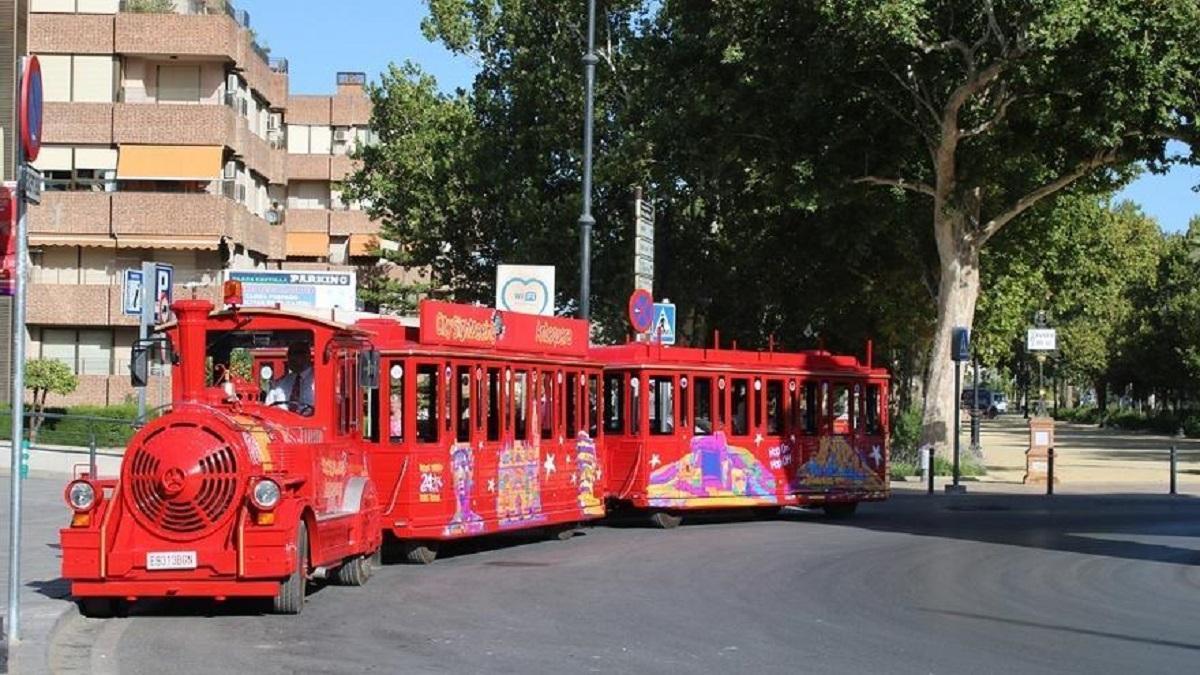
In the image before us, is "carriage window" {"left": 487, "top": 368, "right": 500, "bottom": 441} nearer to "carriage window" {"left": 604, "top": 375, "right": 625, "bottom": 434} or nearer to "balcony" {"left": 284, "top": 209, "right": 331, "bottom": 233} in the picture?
"carriage window" {"left": 604, "top": 375, "right": 625, "bottom": 434}

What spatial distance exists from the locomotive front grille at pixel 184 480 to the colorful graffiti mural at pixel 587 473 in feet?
32.3

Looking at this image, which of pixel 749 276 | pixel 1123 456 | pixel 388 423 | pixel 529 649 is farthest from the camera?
pixel 1123 456

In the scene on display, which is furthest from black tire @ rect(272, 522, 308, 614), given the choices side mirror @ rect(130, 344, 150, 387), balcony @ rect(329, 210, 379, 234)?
balcony @ rect(329, 210, 379, 234)

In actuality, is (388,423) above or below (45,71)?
below

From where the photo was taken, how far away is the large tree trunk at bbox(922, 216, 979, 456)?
38.9 m

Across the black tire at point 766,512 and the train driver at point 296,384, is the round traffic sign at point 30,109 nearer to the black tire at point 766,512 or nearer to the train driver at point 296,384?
the train driver at point 296,384

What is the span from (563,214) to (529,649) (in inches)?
1491

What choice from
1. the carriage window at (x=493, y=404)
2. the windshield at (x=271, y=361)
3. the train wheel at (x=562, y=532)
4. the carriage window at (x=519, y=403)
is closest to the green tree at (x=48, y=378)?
the train wheel at (x=562, y=532)

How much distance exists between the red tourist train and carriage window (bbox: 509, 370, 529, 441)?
4cm

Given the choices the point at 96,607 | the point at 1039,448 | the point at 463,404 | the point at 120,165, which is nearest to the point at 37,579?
the point at 96,607

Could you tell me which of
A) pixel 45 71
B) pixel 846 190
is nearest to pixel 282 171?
pixel 45 71

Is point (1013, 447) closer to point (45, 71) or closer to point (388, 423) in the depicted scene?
point (45, 71)

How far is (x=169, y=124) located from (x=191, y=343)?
1462 inches

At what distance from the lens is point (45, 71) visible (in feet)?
161
